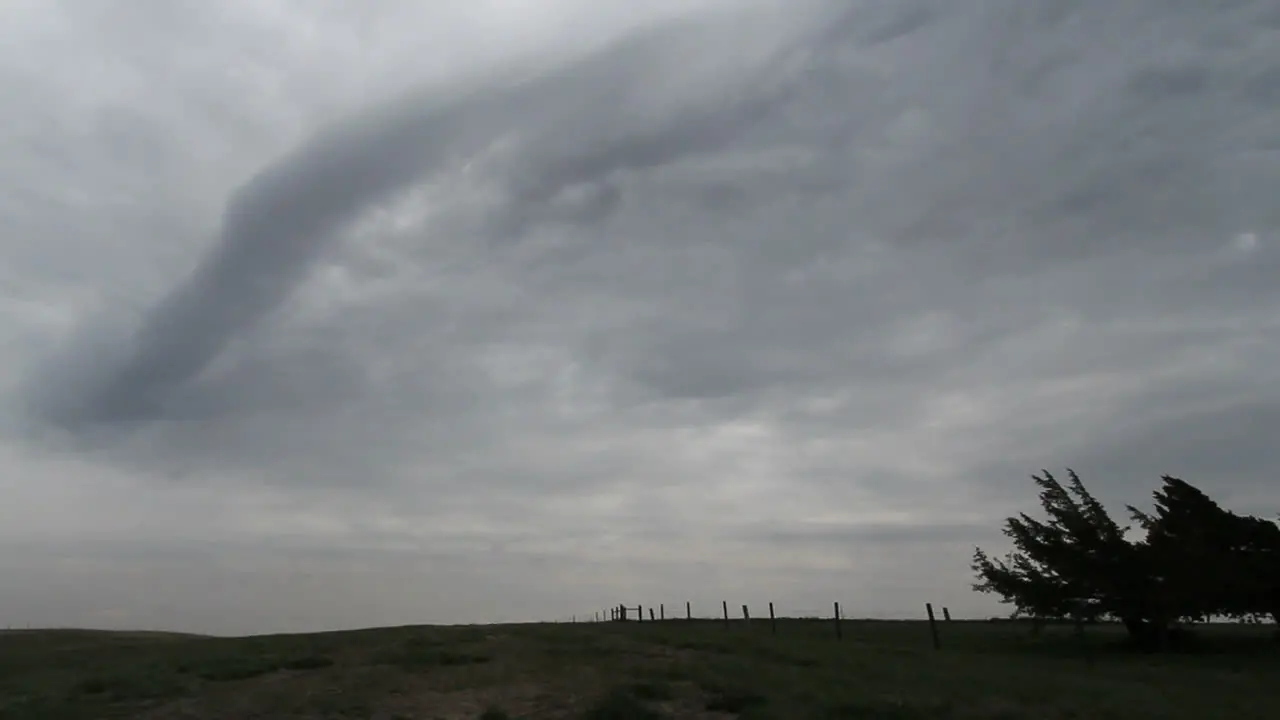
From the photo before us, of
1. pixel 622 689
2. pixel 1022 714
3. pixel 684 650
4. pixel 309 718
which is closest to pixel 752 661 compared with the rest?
pixel 684 650

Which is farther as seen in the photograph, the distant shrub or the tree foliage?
the tree foliage

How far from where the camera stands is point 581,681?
935 inches

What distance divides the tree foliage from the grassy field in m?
7.02

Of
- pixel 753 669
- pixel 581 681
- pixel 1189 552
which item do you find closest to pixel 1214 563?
pixel 1189 552

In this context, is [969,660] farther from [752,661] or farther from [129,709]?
[129,709]

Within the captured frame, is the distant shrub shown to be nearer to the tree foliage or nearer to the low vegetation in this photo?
the low vegetation

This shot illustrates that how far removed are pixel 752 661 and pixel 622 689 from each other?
6635 mm

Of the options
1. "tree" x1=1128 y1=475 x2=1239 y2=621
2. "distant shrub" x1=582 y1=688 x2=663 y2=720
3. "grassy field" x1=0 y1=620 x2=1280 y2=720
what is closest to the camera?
"distant shrub" x1=582 y1=688 x2=663 y2=720

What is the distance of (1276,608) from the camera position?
42.0 meters

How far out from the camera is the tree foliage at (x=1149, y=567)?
41.9m

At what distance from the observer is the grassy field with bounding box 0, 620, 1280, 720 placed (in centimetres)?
2125

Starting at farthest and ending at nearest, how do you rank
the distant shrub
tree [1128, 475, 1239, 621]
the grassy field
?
1. tree [1128, 475, 1239, 621]
2. the grassy field
3. the distant shrub

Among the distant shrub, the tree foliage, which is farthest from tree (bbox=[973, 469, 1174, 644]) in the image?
the distant shrub

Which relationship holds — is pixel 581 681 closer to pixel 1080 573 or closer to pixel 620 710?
pixel 620 710
